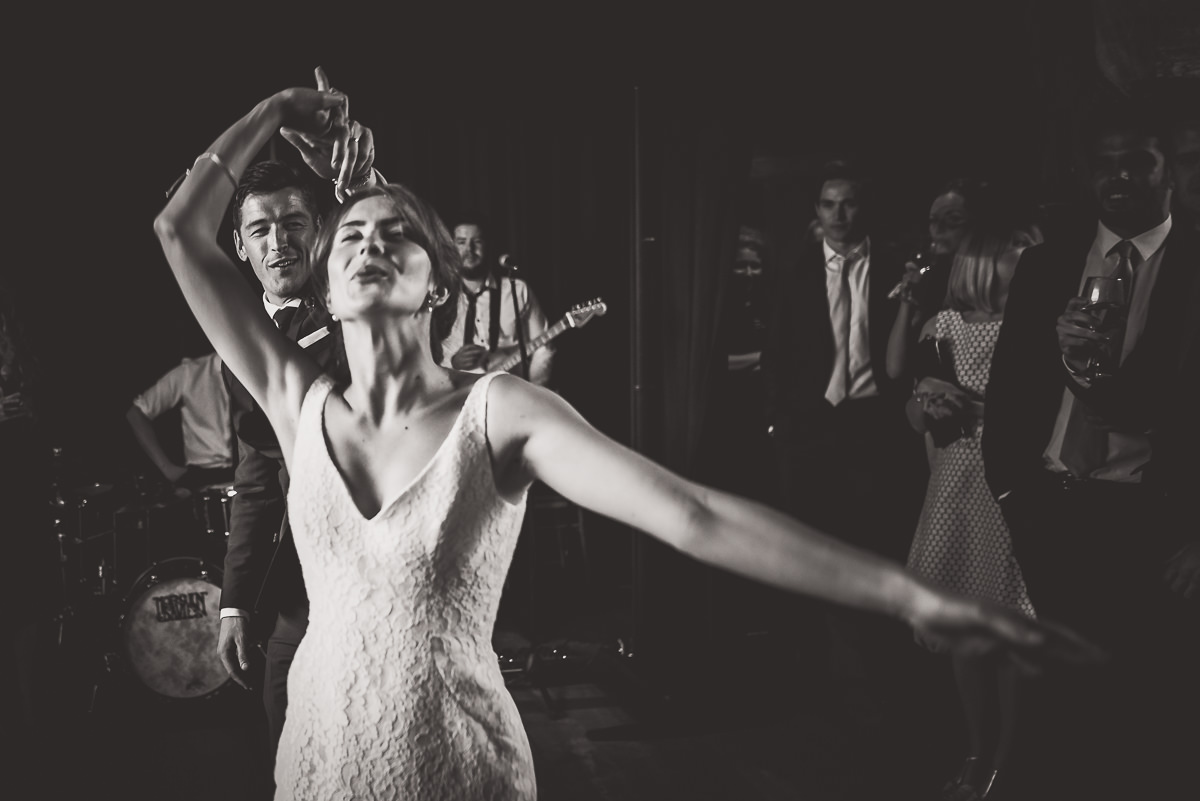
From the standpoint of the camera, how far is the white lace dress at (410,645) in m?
1.42

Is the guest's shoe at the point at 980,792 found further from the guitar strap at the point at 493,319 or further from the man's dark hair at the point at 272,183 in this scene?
the guitar strap at the point at 493,319

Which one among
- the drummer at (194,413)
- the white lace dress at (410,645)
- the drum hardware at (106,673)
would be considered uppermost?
the white lace dress at (410,645)

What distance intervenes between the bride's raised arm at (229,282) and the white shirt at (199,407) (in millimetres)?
4046

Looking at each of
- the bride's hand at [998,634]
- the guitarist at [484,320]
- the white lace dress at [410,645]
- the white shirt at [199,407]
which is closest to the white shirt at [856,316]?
the guitarist at [484,320]

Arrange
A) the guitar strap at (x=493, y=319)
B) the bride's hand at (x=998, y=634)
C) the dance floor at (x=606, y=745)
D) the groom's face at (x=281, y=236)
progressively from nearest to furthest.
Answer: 1. the bride's hand at (x=998, y=634)
2. the groom's face at (x=281, y=236)
3. the dance floor at (x=606, y=745)
4. the guitar strap at (x=493, y=319)

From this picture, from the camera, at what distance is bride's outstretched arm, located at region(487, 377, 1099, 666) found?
1.04 metres

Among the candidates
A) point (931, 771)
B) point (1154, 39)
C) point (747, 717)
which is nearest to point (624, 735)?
point (747, 717)

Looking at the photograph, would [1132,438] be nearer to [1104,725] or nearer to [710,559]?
[1104,725]

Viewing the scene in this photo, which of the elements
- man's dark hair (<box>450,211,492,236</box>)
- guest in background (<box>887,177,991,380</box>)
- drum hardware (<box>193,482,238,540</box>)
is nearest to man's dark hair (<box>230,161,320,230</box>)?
guest in background (<box>887,177,991,380</box>)

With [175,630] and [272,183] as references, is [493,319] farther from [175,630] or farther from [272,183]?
[272,183]

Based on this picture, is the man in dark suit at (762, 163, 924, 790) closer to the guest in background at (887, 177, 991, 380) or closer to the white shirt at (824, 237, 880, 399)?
the white shirt at (824, 237, 880, 399)

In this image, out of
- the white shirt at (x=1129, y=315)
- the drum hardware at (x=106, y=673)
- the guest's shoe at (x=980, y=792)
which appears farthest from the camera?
the drum hardware at (x=106, y=673)

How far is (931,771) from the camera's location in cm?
363

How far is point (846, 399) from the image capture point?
4504mm
